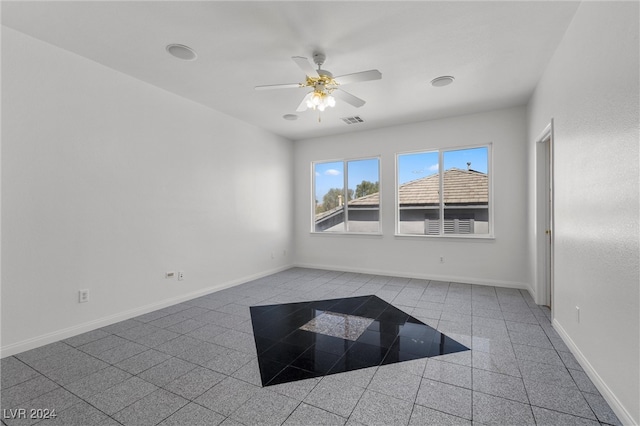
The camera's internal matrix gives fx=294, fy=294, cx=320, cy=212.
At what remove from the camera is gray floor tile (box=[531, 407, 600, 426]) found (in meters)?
1.68

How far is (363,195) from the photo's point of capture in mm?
5957

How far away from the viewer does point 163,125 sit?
3822mm

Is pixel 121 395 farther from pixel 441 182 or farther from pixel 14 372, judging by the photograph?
pixel 441 182

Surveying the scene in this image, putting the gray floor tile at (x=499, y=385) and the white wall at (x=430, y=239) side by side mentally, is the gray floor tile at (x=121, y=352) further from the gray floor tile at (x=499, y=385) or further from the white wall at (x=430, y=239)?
the white wall at (x=430, y=239)

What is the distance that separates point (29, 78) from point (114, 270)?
1989 mm

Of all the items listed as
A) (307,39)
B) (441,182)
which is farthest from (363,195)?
(307,39)

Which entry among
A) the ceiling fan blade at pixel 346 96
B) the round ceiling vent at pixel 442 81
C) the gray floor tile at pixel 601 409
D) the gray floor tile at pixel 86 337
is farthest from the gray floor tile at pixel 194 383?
the round ceiling vent at pixel 442 81

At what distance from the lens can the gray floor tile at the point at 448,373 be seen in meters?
2.11

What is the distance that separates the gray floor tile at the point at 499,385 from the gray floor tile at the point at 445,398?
0.14m

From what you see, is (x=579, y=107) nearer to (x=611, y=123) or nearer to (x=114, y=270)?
(x=611, y=123)

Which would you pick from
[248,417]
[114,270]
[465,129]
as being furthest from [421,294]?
[114,270]

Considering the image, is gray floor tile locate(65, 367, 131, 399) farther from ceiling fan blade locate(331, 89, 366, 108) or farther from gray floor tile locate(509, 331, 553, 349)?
gray floor tile locate(509, 331, 553, 349)

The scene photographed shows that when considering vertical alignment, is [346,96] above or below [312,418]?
above

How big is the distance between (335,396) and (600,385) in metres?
1.76
